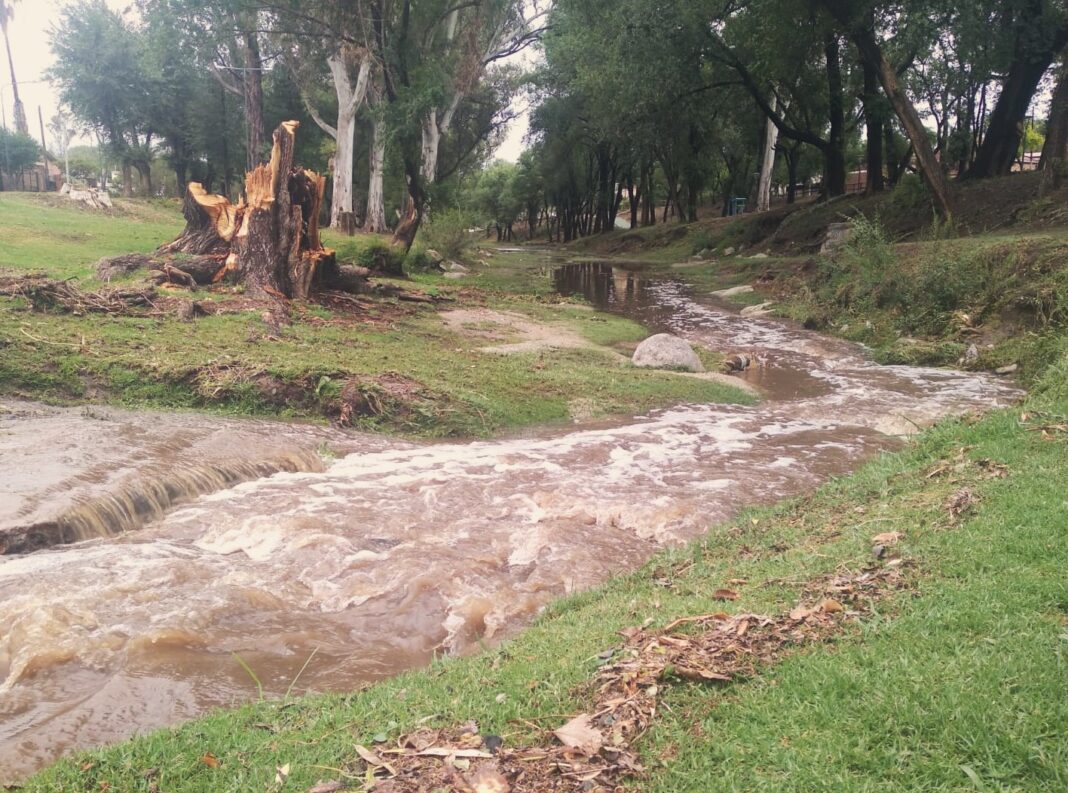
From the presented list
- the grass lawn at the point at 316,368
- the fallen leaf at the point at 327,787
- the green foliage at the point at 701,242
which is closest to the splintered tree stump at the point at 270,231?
the grass lawn at the point at 316,368

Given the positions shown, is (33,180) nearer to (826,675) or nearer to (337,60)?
(337,60)

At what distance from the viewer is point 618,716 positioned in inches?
126

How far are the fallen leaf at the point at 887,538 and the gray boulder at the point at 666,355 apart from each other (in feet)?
30.2

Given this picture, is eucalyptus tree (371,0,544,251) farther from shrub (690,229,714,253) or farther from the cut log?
shrub (690,229,714,253)

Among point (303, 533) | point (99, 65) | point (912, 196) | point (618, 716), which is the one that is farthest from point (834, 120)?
point (99, 65)

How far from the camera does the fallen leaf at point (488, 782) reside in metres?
2.85

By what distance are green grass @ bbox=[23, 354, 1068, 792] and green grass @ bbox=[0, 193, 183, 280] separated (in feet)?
44.0

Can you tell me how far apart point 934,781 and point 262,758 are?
2.64m

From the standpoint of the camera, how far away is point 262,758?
327 centimetres

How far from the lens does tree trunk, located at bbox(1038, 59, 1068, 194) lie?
68.2 feet

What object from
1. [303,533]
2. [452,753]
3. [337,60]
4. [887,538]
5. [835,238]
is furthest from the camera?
[337,60]

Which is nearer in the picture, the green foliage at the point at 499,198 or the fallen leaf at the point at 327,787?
the fallen leaf at the point at 327,787

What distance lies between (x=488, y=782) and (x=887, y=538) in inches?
126

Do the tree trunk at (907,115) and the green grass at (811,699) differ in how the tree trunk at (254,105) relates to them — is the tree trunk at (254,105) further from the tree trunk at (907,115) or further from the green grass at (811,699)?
the green grass at (811,699)
